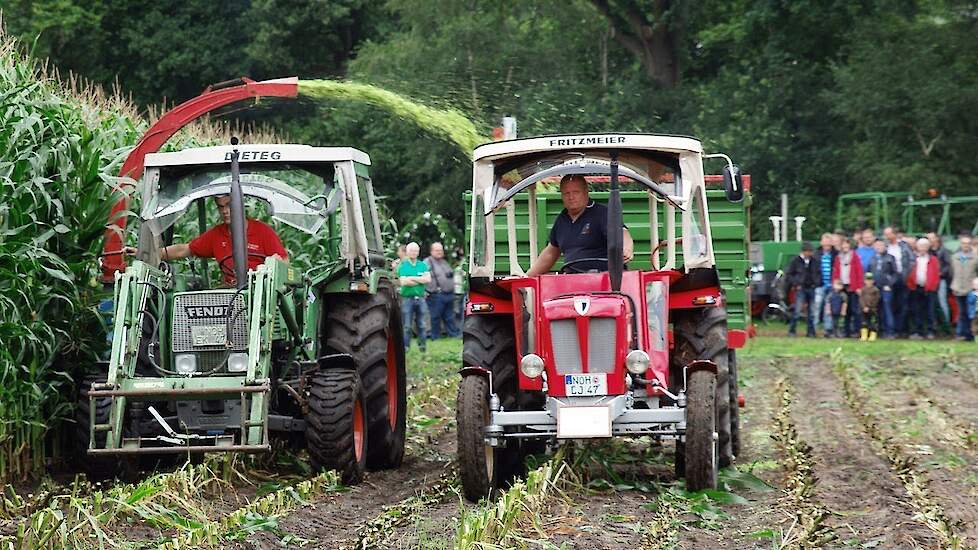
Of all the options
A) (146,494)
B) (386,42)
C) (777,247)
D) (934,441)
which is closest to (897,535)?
(146,494)

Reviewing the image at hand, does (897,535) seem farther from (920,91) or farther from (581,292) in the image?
(920,91)

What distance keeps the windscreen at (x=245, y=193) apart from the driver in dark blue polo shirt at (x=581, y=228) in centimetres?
174

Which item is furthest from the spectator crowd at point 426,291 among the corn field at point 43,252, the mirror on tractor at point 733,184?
the mirror on tractor at point 733,184

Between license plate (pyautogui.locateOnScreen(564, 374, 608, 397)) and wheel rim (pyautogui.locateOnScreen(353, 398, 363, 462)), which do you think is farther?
wheel rim (pyautogui.locateOnScreen(353, 398, 363, 462))

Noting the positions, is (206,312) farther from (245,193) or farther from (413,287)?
(413,287)

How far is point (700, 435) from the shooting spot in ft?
30.8

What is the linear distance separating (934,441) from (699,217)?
3.66 metres

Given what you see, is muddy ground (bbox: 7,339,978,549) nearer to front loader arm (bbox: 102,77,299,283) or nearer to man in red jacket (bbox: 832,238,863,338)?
front loader arm (bbox: 102,77,299,283)

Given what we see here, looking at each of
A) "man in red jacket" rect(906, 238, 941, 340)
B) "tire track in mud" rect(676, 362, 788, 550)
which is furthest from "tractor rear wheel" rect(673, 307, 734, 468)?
"man in red jacket" rect(906, 238, 941, 340)

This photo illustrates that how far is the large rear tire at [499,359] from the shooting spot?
32.8 feet

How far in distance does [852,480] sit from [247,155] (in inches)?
184

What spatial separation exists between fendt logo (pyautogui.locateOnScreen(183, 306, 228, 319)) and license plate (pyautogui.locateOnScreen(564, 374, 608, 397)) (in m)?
2.40

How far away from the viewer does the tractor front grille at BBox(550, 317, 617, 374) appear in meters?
9.36

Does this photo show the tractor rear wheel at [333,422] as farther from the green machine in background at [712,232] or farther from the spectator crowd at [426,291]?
the spectator crowd at [426,291]
